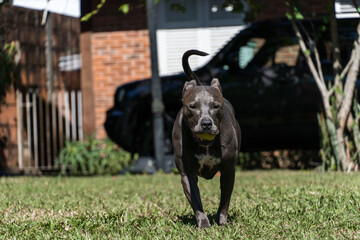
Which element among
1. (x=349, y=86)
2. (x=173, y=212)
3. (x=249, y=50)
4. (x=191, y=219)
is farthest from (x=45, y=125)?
(x=191, y=219)

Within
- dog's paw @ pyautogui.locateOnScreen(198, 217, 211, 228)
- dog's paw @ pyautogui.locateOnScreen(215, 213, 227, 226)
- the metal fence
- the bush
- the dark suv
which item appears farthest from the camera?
the metal fence

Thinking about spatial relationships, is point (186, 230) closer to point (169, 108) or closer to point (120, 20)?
point (169, 108)

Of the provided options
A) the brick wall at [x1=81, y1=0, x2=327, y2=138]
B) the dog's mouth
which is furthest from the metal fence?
the dog's mouth

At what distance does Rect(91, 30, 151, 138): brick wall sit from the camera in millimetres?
12000

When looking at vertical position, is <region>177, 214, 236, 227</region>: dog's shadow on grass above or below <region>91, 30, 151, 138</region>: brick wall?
below

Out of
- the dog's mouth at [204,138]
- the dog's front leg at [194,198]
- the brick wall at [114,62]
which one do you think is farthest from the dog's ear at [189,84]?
the brick wall at [114,62]

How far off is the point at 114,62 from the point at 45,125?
1.85 m

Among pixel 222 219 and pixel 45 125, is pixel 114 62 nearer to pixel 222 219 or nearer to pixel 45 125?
pixel 45 125

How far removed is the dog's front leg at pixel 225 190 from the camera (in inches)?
157

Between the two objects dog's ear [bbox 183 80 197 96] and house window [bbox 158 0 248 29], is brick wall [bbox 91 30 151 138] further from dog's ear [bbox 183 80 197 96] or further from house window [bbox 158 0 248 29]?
dog's ear [bbox 183 80 197 96]

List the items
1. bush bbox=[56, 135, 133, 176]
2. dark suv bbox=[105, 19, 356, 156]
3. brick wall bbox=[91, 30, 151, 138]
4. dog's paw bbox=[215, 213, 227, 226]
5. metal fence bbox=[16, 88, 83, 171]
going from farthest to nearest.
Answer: brick wall bbox=[91, 30, 151, 138] → metal fence bbox=[16, 88, 83, 171] → bush bbox=[56, 135, 133, 176] → dark suv bbox=[105, 19, 356, 156] → dog's paw bbox=[215, 213, 227, 226]

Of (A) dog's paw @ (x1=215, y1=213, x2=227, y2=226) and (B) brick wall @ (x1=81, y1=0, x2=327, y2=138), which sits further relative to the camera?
(B) brick wall @ (x1=81, y1=0, x2=327, y2=138)

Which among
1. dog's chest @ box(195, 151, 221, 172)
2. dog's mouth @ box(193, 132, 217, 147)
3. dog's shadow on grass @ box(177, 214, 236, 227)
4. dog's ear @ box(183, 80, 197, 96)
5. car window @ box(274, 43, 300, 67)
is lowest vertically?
dog's shadow on grass @ box(177, 214, 236, 227)

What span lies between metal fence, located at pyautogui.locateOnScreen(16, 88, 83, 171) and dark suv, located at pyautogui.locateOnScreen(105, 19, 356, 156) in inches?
165
